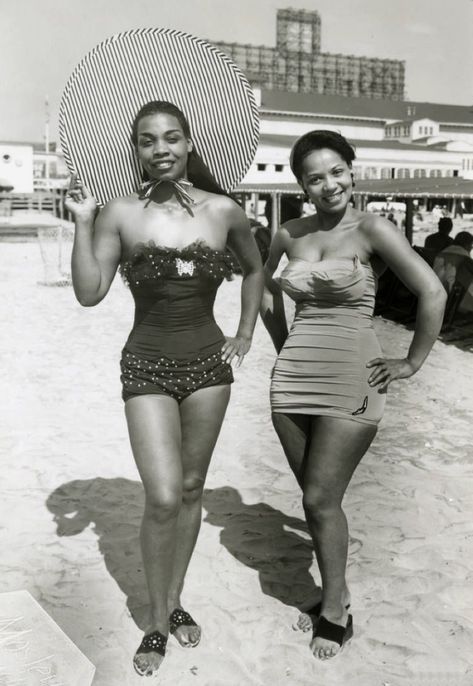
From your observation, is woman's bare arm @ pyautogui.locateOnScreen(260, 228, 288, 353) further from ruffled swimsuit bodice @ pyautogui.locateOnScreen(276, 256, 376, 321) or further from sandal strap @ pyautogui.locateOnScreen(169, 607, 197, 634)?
→ sandal strap @ pyautogui.locateOnScreen(169, 607, 197, 634)

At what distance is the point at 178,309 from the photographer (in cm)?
263

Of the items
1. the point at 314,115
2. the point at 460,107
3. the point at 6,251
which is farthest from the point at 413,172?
the point at 6,251

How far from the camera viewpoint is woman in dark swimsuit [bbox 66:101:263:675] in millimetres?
2580

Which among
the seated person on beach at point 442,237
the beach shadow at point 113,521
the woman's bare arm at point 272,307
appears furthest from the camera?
the seated person on beach at point 442,237

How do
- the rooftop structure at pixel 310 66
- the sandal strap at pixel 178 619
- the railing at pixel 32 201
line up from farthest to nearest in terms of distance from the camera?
the rooftop structure at pixel 310 66 → the railing at pixel 32 201 → the sandal strap at pixel 178 619

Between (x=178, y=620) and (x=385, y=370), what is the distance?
1.22 m

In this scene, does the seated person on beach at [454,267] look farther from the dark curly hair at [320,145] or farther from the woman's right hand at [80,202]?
the woman's right hand at [80,202]

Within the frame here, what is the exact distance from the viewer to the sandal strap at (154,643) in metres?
2.72

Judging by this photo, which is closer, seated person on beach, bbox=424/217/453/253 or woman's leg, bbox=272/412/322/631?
woman's leg, bbox=272/412/322/631

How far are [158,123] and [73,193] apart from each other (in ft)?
1.20

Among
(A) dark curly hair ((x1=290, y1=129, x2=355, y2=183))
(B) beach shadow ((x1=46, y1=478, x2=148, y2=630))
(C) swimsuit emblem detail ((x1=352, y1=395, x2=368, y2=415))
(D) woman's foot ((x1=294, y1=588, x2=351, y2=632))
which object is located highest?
(A) dark curly hair ((x1=290, y1=129, x2=355, y2=183))

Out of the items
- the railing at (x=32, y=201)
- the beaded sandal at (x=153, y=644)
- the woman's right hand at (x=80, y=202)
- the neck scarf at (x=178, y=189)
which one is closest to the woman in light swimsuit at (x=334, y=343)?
the neck scarf at (x=178, y=189)

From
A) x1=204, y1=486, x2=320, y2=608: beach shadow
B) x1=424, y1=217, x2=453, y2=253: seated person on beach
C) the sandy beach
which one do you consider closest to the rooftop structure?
x1=424, y1=217, x2=453, y2=253: seated person on beach

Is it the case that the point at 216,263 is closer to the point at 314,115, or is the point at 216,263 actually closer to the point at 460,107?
the point at 314,115
